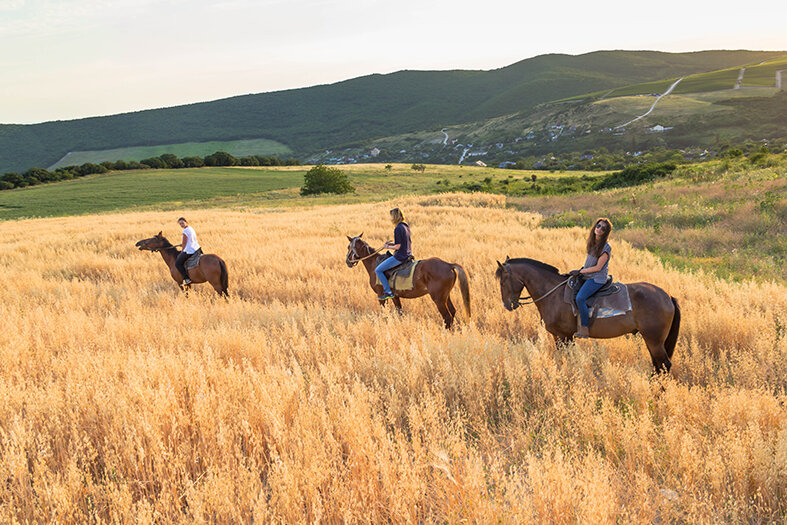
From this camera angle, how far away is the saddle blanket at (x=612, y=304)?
210 inches

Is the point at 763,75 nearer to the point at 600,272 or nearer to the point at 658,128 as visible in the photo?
the point at 658,128

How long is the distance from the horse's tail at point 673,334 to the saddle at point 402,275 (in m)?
4.30

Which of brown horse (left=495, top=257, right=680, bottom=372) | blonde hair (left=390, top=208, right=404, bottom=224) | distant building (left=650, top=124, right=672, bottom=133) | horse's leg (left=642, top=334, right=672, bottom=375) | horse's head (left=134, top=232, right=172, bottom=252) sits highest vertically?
distant building (left=650, top=124, right=672, bottom=133)

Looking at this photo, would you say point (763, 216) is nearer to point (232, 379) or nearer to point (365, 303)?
point (365, 303)

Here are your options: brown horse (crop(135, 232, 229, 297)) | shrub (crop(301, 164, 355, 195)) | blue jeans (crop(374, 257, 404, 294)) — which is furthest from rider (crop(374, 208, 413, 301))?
shrub (crop(301, 164, 355, 195))

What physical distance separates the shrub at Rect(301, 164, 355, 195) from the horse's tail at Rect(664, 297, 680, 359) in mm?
55996

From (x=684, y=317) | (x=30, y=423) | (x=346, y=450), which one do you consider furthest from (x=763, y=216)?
(x=30, y=423)

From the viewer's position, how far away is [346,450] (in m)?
3.55

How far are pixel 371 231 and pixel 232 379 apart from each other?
16470 mm

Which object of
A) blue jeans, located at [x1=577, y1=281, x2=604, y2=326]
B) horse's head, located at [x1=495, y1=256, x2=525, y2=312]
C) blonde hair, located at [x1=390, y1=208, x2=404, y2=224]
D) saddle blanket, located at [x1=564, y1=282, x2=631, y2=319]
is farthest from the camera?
blonde hair, located at [x1=390, y1=208, x2=404, y2=224]

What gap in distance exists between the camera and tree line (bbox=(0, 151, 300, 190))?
256ft

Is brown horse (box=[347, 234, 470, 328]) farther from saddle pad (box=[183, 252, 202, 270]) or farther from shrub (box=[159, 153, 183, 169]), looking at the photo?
shrub (box=[159, 153, 183, 169])

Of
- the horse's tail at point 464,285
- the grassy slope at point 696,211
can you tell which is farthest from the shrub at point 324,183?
the horse's tail at point 464,285

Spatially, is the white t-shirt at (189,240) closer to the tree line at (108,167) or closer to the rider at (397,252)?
the rider at (397,252)
